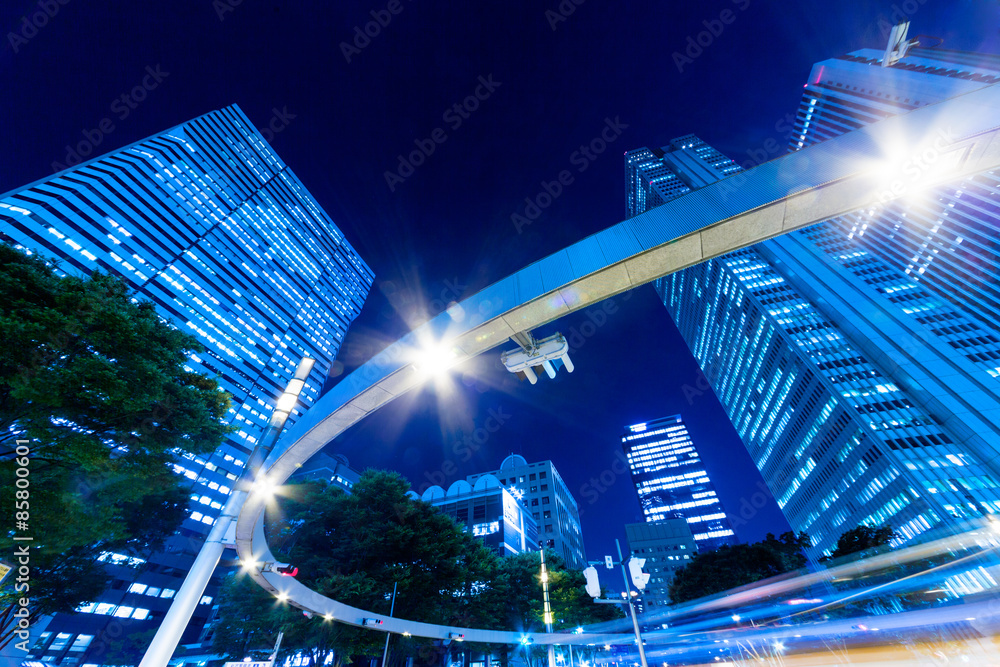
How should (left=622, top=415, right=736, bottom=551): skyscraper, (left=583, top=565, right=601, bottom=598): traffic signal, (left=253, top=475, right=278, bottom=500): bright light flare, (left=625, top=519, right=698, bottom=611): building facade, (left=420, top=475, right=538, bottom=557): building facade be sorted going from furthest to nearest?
(left=622, top=415, right=736, bottom=551): skyscraper < (left=625, top=519, right=698, bottom=611): building facade < (left=420, top=475, right=538, bottom=557): building facade < (left=583, top=565, right=601, bottom=598): traffic signal < (left=253, top=475, right=278, bottom=500): bright light flare

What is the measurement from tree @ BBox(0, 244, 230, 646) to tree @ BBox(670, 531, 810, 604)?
44.4 meters

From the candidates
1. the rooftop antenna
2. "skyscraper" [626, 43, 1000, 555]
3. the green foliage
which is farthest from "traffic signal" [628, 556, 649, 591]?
"skyscraper" [626, 43, 1000, 555]

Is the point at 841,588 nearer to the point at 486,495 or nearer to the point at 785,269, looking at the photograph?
the point at 486,495

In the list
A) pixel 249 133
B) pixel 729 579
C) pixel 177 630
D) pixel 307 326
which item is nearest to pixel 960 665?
pixel 177 630

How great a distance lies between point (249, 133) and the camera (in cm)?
11050

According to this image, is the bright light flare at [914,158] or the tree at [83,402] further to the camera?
the tree at [83,402]

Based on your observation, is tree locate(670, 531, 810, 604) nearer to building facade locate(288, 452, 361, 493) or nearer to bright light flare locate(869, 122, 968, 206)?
bright light flare locate(869, 122, 968, 206)

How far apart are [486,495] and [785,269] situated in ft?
273

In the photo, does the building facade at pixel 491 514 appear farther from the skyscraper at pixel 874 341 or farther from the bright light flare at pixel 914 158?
the bright light flare at pixel 914 158

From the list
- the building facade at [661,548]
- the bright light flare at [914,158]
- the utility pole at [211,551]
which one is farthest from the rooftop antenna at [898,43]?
the building facade at [661,548]

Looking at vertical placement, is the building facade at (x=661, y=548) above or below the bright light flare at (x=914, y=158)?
above

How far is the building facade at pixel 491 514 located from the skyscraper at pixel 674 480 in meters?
81.5

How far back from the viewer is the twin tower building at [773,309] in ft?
170

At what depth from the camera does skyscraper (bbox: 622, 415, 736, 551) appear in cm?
12562
